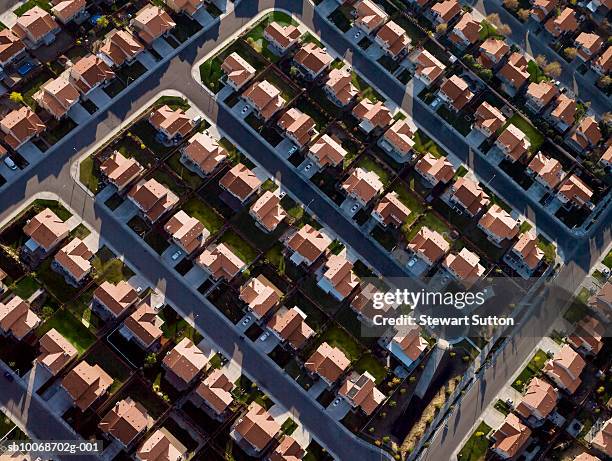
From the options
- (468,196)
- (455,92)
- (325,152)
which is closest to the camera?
(325,152)

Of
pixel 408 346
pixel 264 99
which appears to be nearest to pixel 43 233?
pixel 264 99

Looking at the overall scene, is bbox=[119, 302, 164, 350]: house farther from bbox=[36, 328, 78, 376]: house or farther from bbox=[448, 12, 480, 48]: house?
bbox=[448, 12, 480, 48]: house

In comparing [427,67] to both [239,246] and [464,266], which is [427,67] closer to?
[464,266]

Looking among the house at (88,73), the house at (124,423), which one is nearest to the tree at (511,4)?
the house at (88,73)

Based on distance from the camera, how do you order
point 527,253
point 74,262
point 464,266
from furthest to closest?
1. point 527,253
2. point 464,266
3. point 74,262

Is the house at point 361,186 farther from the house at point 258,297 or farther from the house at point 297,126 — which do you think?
the house at point 258,297

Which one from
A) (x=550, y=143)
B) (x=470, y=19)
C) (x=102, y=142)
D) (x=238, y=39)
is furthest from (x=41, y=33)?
(x=550, y=143)

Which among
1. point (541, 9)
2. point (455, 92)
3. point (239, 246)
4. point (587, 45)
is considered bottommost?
point (239, 246)
